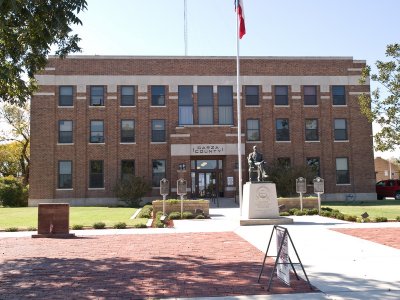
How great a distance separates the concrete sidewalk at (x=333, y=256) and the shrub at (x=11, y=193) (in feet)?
71.2

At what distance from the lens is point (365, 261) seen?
390 inches

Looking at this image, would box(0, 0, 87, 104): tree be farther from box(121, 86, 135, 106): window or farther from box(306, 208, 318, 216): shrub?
box(121, 86, 135, 106): window

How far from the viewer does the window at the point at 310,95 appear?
126ft

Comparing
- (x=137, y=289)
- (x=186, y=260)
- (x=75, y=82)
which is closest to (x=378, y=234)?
(x=186, y=260)

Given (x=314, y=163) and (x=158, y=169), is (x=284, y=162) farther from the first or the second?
(x=158, y=169)

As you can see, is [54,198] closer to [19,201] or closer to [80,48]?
[19,201]

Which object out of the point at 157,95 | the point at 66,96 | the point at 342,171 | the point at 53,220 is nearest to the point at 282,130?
the point at 342,171

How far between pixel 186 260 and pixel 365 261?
13.1 ft

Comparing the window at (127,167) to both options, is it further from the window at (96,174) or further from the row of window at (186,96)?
the row of window at (186,96)

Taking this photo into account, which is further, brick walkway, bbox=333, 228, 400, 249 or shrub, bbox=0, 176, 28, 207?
shrub, bbox=0, 176, 28, 207

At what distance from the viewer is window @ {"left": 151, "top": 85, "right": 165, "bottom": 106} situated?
3703 centimetres

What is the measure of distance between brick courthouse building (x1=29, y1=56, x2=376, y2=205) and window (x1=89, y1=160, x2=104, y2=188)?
81mm

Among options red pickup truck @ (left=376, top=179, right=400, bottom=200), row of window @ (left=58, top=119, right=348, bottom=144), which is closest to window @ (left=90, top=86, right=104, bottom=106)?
row of window @ (left=58, top=119, right=348, bottom=144)

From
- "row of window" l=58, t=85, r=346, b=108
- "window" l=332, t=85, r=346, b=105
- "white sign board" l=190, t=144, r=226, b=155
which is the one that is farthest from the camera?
"window" l=332, t=85, r=346, b=105
